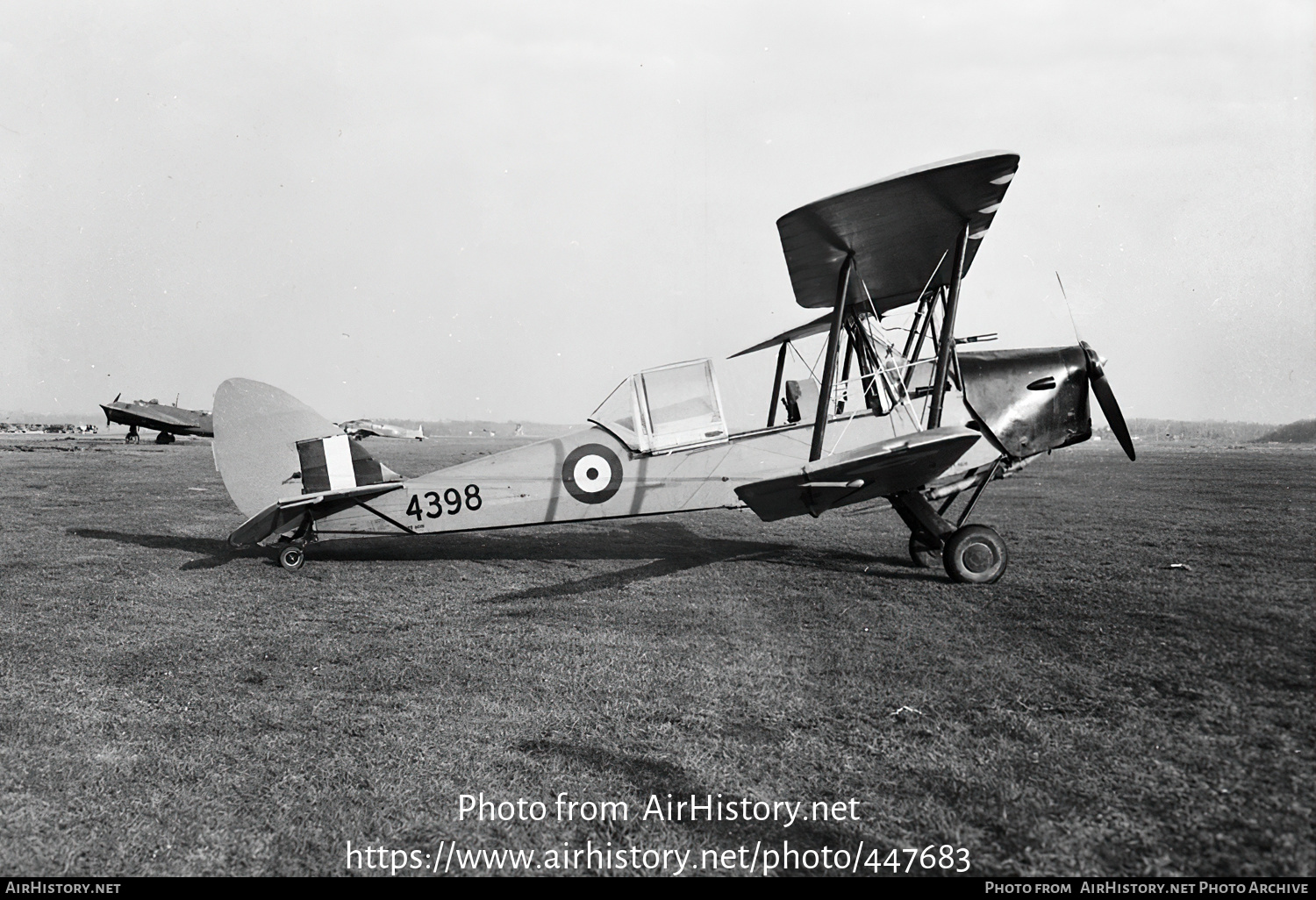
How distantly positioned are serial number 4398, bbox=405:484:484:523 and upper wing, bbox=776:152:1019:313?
3938 mm

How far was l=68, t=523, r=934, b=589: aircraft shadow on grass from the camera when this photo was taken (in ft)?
24.4

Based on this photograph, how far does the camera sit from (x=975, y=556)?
6.58 m

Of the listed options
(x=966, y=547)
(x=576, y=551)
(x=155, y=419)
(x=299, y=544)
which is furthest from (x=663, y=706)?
(x=155, y=419)

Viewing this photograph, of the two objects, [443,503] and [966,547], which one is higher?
[443,503]

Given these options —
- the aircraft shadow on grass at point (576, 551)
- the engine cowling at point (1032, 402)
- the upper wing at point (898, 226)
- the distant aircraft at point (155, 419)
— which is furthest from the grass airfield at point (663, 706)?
the distant aircraft at point (155, 419)

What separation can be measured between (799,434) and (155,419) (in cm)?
4400

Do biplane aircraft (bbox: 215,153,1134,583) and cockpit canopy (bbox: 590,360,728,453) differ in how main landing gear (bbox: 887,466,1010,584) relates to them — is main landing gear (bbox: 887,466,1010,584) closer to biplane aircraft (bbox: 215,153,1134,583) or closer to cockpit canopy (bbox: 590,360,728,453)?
biplane aircraft (bbox: 215,153,1134,583)

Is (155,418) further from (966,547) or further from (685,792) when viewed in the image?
(685,792)

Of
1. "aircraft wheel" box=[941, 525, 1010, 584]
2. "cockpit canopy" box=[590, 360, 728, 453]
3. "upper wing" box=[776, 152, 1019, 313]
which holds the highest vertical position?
"upper wing" box=[776, 152, 1019, 313]

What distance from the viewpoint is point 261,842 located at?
2.59 metres

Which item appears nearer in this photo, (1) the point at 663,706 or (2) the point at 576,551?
(1) the point at 663,706

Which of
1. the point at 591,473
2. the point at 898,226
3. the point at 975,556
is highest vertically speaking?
the point at 898,226

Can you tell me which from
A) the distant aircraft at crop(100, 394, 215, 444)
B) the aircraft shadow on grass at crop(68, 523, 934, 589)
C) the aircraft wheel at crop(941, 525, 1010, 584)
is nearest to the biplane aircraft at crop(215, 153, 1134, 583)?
the aircraft wheel at crop(941, 525, 1010, 584)

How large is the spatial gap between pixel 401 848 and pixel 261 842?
48 centimetres
